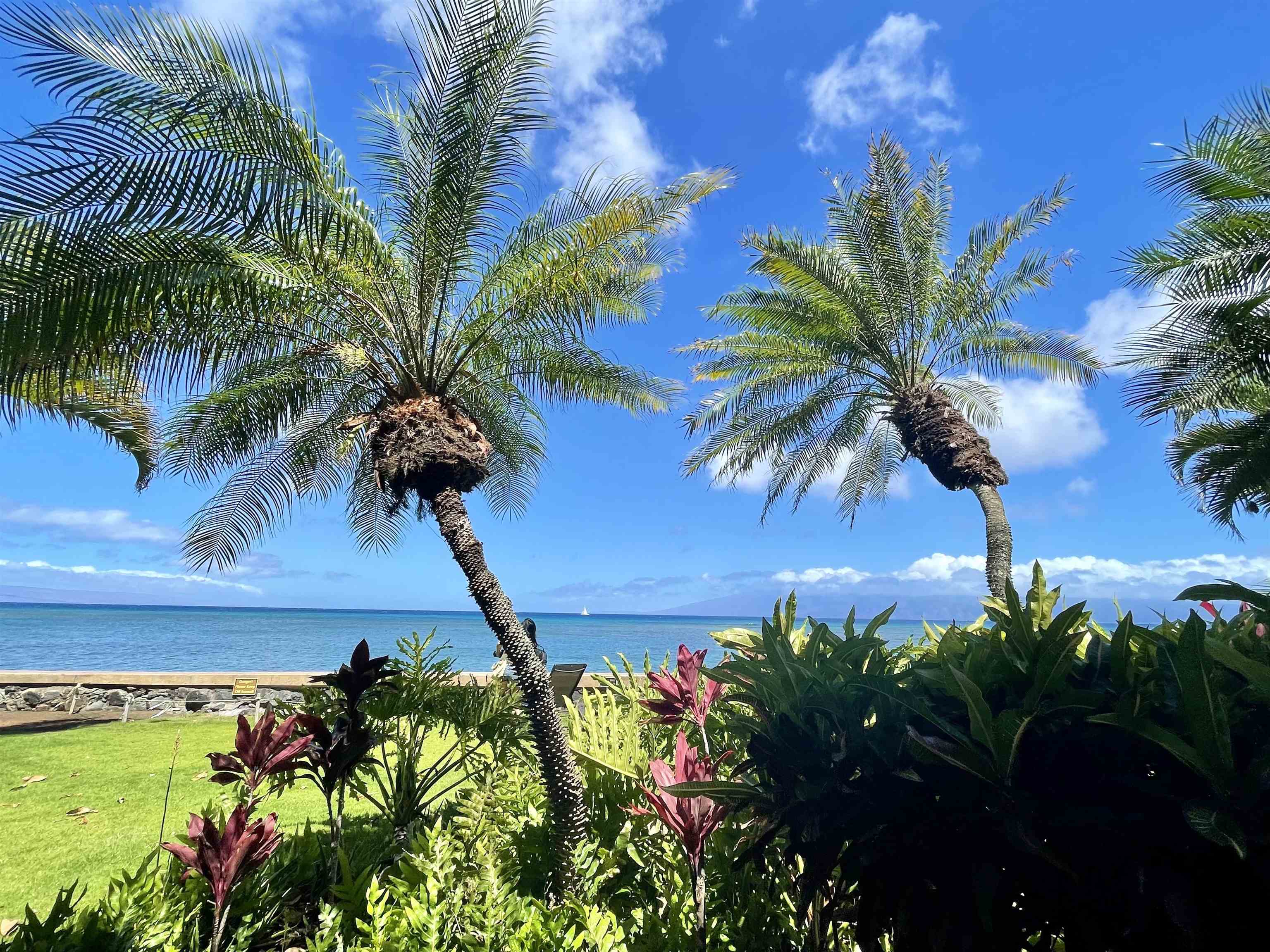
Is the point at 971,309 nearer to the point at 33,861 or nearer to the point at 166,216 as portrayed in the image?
the point at 166,216

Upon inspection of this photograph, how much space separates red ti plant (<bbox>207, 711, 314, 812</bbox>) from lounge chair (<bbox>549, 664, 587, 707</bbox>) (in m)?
7.07

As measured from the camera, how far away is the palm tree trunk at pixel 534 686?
402cm

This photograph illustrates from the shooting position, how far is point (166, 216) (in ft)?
13.2

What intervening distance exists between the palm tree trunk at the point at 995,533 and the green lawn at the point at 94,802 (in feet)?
30.8

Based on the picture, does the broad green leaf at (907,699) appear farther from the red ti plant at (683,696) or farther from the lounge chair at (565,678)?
the lounge chair at (565,678)

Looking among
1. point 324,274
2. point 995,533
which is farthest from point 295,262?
point 995,533

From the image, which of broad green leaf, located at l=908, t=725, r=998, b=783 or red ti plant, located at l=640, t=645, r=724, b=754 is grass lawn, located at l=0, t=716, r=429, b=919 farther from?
broad green leaf, located at l=908, t=725, r=998, b=783

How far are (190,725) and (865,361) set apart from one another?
12654 mm

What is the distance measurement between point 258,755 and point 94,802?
5.01 m

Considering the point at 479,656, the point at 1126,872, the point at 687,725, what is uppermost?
the point at 1126,872

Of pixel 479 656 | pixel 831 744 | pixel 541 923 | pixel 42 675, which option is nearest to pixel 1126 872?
pixel 831 744

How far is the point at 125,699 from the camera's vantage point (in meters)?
11.3

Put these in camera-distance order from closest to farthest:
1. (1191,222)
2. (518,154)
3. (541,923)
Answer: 1. (541,923)
2. (518,154)
3. (1191,222)

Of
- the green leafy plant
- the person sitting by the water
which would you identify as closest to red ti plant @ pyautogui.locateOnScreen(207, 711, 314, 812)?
the green leafy plant
